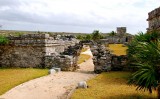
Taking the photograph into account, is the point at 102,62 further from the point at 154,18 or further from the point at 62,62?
the point at 154,18

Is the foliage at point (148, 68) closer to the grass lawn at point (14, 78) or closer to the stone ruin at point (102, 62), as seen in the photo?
the grass lawn at point (14, 78)

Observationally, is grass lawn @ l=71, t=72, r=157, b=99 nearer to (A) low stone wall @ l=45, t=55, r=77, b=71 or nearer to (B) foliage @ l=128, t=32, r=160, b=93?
(B) foliage @ l=128, t=32, r=160, b=93

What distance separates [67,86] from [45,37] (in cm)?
727

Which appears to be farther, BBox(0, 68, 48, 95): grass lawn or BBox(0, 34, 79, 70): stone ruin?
BBox(0, 34, 79, 70): stone ruin

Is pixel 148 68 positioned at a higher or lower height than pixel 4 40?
lower

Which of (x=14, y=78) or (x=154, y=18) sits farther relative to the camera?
(x=154, y=18)

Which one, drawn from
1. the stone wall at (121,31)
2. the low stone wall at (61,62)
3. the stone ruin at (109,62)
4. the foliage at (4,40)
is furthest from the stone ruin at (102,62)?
the stone wall at (121,31)

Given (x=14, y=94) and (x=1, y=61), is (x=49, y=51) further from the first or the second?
(x=14, y=94)

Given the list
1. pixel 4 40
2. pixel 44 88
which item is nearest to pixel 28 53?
pixel 4 40

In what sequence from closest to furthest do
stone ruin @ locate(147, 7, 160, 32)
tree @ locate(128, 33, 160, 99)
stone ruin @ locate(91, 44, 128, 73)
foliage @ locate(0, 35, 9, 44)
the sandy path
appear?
tree @ locate(128, 33, 160, 99)
the sandy path
stone ruin @ locate(91, 44, 128, 73)
foliage @ locate(0, 35, 9, 44)
stone ruin @ locate(147, 7, 160, 32)

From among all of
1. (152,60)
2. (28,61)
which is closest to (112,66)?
(28,61)

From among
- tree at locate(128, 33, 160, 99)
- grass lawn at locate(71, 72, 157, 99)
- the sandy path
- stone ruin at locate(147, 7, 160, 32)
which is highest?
stone ruin at locate(147, 7, 160, 32)

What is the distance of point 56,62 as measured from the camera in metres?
20.4

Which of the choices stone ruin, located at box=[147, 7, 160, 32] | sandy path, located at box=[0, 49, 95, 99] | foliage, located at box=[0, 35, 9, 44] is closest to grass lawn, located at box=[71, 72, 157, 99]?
sandy path, located at box=[0, 49, 95, 99]
